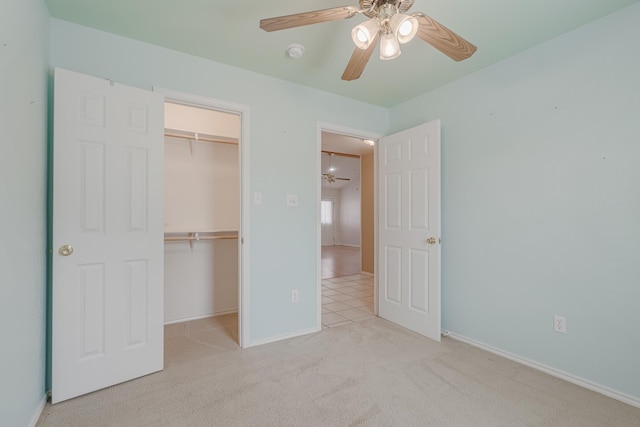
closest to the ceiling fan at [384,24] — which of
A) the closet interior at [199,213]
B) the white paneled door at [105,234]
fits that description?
the white paneled door at [105,234]

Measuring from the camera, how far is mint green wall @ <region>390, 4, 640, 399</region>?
1.82 metres

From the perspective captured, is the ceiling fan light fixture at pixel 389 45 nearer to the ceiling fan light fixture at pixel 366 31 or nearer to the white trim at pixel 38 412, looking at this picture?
the ceiling fan light fixture at pixel 366 31

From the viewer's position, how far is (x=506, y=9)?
1.79m

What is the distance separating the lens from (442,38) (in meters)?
1.48

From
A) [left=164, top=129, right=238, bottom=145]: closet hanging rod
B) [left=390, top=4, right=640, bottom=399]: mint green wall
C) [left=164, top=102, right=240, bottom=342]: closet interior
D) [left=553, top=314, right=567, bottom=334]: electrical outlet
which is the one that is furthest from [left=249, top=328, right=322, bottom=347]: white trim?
[left=164, top=129, right=238, bottom=145]: closet hanging rod

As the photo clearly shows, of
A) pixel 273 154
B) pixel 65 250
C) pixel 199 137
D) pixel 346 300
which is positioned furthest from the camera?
pixel 346 300

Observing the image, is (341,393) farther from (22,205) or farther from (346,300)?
(346,300)

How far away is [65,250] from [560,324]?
340cm

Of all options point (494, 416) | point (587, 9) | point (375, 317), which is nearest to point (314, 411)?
point (494, 416)

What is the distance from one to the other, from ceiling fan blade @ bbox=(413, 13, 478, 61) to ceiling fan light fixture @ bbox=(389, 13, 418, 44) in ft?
0.15

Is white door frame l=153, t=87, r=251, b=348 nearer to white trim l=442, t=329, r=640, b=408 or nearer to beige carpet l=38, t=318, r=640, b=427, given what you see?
beige carpet l=38, t=318, r=640, b=427

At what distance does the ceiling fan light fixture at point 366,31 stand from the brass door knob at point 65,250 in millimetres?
2114

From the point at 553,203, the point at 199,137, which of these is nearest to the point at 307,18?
the point at 553,203

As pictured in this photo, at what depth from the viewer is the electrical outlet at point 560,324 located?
2.07 m
